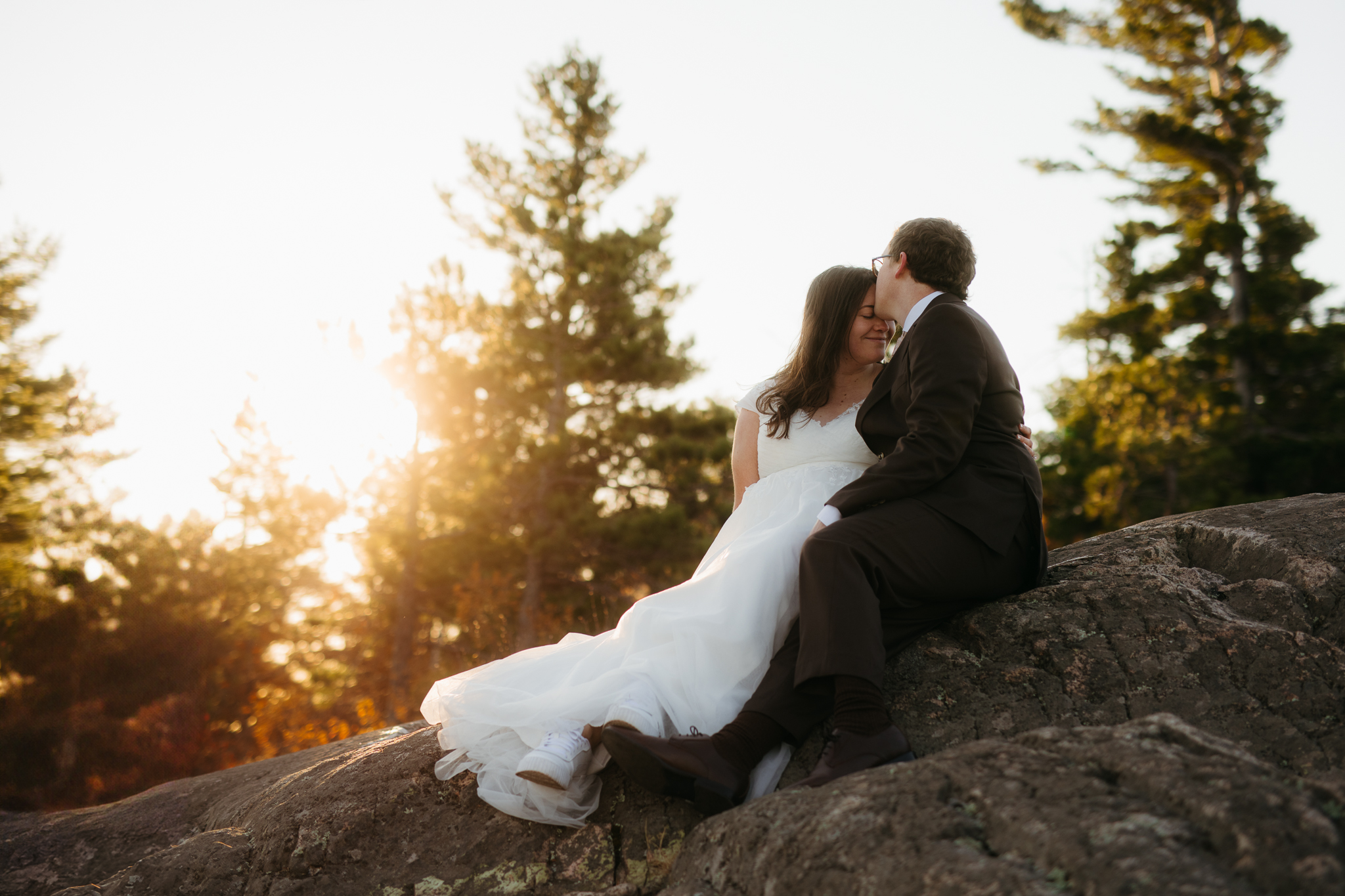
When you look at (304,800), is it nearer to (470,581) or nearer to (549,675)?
(549,675)

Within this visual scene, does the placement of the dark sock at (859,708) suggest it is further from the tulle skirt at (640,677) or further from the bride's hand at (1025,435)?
the bride's hand at (1025,435)

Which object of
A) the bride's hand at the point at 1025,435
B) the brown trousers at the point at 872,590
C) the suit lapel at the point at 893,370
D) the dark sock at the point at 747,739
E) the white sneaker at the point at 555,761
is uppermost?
the suit lapel at the point at 893,370

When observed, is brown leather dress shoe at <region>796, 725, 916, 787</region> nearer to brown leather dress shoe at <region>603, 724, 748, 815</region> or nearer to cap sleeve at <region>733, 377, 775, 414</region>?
brown leather dress shoe at <region>603, 724, 748, 815</region>

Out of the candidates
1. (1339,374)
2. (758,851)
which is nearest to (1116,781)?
(758,851)

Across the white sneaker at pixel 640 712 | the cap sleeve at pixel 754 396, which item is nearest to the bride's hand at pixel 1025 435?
the cap sleeve at pixel 754 396

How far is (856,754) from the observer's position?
7.50 ft

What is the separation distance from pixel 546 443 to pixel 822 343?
11405 mm

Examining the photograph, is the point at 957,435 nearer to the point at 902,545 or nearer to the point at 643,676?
the point at 902,545

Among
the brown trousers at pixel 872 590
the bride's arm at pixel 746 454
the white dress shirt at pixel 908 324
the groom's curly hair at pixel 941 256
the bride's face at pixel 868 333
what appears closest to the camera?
the brown trousers at pixel 872 590

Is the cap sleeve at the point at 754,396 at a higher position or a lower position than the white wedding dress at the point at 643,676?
higher

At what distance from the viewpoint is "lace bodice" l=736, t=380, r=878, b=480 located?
3480 millimetres

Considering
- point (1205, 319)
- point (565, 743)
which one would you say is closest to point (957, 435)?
point (565, 743)

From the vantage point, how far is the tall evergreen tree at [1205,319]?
1541cm

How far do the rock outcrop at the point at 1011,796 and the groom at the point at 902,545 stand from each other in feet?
0.66
